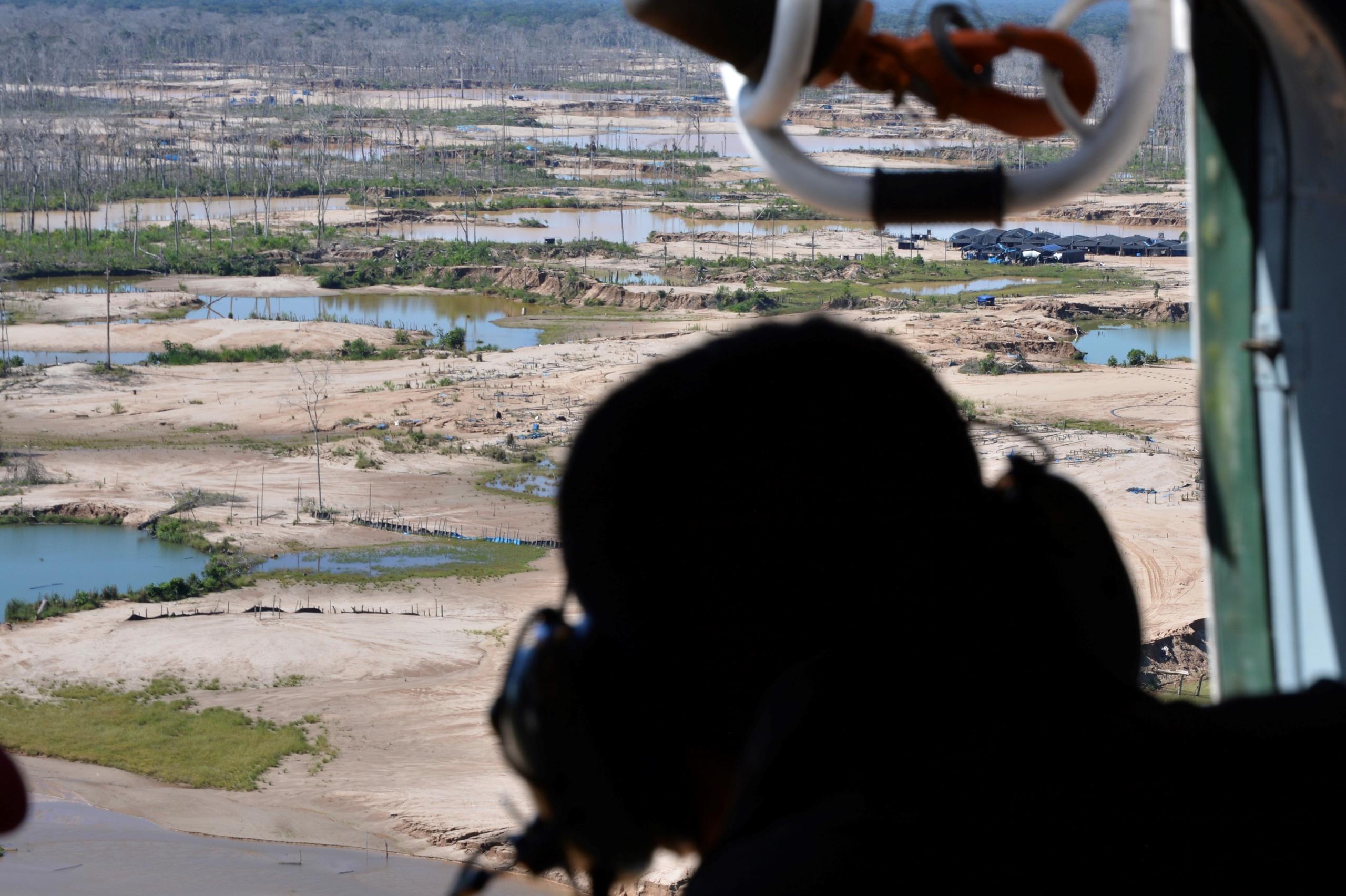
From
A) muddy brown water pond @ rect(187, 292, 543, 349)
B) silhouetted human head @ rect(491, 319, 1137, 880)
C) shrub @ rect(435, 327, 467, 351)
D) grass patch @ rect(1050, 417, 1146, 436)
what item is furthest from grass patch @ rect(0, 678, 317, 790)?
muddy brown water pond @ rect(187, 292, 543, 349)

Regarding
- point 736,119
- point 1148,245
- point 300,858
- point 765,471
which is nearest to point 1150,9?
point 736,119

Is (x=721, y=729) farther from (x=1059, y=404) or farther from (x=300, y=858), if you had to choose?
(x=1059, y=404)

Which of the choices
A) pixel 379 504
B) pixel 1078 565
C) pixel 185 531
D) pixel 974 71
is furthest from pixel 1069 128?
pixel 379 504

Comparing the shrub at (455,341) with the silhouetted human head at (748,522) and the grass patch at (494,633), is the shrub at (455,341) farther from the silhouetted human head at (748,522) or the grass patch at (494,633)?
the silhouetted human head at (748,522)

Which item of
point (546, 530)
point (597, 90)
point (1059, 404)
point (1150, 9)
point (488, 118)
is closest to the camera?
point (1150, 9)

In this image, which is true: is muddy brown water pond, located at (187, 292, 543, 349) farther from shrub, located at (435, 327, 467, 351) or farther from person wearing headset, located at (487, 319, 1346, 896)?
person wearing headset, located at (487, 319, 1346, 896)

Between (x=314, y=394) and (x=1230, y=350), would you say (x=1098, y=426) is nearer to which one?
(x=314, y=394)
